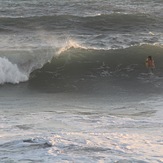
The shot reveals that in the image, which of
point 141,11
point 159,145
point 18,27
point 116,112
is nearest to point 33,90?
point 116,112

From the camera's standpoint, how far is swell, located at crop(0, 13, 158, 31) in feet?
71.5

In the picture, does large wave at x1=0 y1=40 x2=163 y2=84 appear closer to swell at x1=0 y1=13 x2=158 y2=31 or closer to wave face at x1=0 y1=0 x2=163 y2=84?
wave face at x1=0 y1=0 x2=163 y2=84

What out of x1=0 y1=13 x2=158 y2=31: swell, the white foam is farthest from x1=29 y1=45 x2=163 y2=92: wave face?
x1=0 y1=13 x2=158 y2=31: swell

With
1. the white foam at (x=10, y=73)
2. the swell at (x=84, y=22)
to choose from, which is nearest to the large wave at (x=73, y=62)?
the white foam at (x=10, y=73)

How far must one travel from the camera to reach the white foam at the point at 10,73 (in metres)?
14.4

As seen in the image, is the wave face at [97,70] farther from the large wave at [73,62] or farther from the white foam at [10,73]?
the white foam at [10,73]

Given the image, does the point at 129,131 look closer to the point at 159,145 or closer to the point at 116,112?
the point at 159,145

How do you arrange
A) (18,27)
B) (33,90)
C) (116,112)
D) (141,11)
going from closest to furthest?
1. (116,112)
2. (33,90)
3. (18,27)
4. (141,11)

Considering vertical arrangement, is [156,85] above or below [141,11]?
below

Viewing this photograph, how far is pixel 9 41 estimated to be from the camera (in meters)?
18.4

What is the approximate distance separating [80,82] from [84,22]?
853 cm

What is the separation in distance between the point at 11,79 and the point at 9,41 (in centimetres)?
433

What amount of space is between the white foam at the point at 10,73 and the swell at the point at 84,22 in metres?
6.31

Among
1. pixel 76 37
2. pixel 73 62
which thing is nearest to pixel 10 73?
pixel 73 62
